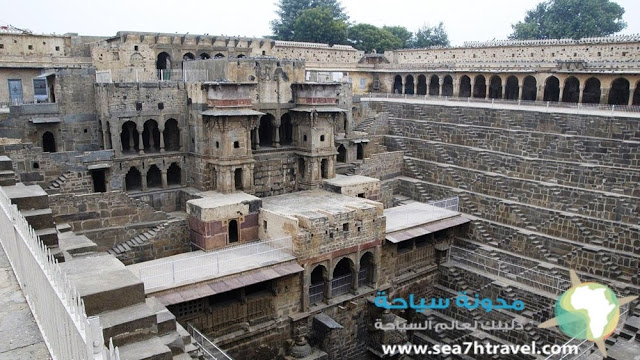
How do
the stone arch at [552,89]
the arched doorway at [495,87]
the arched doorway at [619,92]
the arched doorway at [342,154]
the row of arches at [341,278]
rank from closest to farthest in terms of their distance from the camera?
the row of arches at [341,278] < the arched doorway at [342,154] < the arched doorway at [619,92] < the stone arch at [552,89] < the arched doorway at [495,87]

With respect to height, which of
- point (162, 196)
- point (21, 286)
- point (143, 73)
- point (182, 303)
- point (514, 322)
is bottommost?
point (514, 322)

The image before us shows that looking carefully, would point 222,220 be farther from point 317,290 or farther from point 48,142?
point 48,142

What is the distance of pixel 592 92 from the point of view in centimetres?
3619

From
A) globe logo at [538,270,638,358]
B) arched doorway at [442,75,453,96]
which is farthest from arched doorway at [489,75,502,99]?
globe logo at [538,270,638,358]

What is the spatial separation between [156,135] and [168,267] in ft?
28.4

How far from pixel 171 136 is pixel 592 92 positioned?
29210 millimetres

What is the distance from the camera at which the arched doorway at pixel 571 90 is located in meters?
36.4

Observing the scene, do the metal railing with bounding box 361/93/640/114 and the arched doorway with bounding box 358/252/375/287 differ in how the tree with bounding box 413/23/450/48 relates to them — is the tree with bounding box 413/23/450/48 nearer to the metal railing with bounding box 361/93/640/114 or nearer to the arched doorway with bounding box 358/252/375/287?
the metal railing with bounding box 361/93/640/114

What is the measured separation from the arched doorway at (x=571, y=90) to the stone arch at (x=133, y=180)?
2927cm

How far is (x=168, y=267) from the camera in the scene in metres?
18.0

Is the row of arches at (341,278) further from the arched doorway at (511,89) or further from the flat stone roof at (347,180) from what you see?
the arched doorway at (511,89)

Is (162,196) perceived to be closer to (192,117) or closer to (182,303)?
(192,117)

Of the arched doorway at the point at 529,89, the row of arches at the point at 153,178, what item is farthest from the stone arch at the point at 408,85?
the row of arches at the point at 153,178

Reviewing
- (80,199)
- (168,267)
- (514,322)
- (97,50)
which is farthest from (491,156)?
(97,50)
